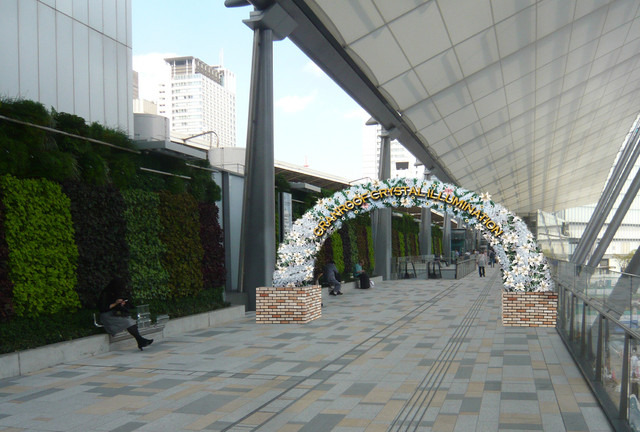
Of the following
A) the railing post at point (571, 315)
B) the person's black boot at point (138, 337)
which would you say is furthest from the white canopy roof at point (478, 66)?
the person's black boot at point (138, 337)

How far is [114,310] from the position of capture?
10.1 metres

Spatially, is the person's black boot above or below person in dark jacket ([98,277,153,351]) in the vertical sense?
below

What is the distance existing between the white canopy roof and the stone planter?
5.90 metres

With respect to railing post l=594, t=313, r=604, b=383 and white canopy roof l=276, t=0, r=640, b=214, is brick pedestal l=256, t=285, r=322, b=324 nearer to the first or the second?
white canopy roof l=276, t=0, r=640, b=214

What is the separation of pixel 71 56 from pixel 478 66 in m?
10.3

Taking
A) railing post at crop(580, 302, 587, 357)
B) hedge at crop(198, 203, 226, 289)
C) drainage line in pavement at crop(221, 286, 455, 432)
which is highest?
hedge at crop(198, 203, 226, 289)

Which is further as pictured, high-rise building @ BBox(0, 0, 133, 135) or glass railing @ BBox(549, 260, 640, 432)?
high-rise building @ BBox(0, 0, 133, 135)

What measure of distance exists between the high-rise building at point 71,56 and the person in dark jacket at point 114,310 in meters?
4.67

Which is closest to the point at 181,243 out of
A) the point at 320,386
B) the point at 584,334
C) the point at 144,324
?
the point at 144,324

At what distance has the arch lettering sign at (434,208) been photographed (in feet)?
45.0

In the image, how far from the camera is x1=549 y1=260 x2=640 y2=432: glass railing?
5.27 meters

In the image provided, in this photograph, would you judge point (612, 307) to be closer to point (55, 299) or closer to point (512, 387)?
point (512, 387)

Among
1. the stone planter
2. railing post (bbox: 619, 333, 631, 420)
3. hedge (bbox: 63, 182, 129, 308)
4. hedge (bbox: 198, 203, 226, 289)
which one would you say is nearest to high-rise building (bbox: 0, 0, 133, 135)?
hedge (bbox: 198, 203, 226, 289)

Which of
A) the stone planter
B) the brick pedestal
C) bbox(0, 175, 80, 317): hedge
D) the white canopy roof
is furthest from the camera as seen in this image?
the brick pedestal
